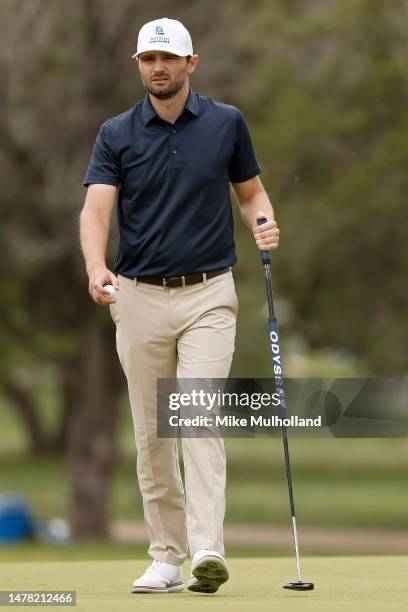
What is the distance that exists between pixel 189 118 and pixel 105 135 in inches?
13.9

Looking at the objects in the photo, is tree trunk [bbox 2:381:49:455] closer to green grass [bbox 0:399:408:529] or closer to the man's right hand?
green grass [bbox 0:399:408:529]

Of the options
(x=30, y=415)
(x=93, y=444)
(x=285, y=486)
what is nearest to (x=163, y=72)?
(x=93, y=444)

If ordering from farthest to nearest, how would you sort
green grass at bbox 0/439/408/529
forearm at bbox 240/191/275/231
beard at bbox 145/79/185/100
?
green grass at bbox 0/439/408/529 → forearm at bbox 240/191/275/231 → beard at bbox 145/79/185/100

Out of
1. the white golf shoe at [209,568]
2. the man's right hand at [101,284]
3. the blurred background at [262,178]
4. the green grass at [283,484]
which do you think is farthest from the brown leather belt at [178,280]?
the green grass at [283,484]

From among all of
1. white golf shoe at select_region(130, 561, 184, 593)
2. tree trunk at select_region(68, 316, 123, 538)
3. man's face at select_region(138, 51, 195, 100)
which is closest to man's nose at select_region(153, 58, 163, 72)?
man's face at select_region(138, 51, 195, 100)

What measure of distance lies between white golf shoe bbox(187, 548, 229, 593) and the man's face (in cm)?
184

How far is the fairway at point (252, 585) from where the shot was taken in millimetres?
5512

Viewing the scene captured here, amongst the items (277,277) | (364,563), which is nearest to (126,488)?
(277,277)

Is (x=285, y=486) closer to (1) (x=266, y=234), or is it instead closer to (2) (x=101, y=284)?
(1) (x=266, y=234)

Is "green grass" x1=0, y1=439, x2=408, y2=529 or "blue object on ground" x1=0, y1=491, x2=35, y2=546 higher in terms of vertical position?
"green grass" x1=0, y1=439, x2=408, y2=529

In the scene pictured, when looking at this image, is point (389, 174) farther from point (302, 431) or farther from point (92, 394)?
point (302, 431)

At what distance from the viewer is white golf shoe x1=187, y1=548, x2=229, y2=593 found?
582 cm

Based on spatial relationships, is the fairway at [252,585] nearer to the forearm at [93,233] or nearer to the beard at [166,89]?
the forearm at [93,233]

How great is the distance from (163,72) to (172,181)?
0.44 meters
